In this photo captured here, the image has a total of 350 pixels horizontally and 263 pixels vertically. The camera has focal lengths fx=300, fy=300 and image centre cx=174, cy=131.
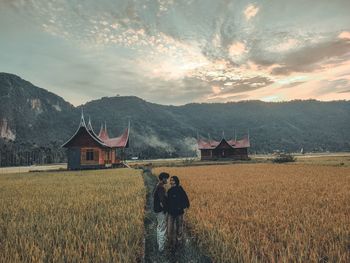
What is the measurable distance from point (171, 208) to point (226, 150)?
56789 mm

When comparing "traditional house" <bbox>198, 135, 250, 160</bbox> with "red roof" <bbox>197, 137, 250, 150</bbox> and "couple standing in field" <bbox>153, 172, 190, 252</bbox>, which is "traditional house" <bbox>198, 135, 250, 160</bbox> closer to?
"red roof" <bbox>197, 137, 250, 150</bbox>

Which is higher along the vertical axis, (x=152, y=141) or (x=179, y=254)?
(x=152, y=141)

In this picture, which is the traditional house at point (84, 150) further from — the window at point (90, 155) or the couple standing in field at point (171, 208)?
the couple standing in field at point (171, 208)

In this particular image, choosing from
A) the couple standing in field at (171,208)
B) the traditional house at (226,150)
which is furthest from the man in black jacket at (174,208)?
the traditional house at (226,150)

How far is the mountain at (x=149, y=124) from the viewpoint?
128625mm

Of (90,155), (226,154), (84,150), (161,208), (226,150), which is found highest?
(84,150)

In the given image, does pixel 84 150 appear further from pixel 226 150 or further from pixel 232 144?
pixel 232 144

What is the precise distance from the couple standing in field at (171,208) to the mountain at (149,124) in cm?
10154

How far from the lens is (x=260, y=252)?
513cm

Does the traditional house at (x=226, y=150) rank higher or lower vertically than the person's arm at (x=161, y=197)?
higher

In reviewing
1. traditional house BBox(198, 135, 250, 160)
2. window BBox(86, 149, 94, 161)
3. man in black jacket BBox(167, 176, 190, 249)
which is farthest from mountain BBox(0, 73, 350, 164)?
man in black jacket BBox(167, 176, 190, 249)

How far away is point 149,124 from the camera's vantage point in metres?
145

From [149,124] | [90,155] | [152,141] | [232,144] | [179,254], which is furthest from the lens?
[149,124]

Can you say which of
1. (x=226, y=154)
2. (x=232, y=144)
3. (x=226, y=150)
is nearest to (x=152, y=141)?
(x=226, y=150)
